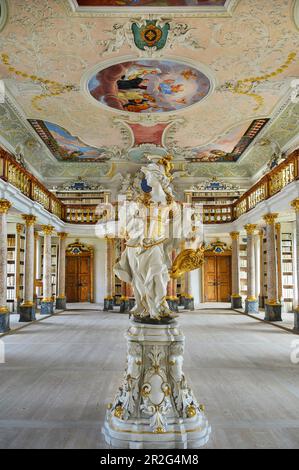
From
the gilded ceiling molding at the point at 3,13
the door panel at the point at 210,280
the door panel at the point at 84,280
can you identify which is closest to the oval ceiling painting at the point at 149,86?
the gilded ceiling molding at the point at 3,13

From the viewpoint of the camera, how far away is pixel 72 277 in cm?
2047

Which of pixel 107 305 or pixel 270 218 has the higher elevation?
pixel 270 218

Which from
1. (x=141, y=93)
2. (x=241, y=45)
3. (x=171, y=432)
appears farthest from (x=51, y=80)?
(x=171, y=432)

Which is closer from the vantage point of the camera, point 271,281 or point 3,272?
point 3,272

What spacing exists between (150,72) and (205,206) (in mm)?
9258

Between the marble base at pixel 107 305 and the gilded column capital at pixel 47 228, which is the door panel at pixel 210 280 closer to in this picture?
the marble base at pixel 107 305

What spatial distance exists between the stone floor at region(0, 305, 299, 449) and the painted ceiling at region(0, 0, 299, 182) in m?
6.83

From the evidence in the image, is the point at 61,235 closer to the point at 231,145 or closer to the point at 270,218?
the point at 231,145

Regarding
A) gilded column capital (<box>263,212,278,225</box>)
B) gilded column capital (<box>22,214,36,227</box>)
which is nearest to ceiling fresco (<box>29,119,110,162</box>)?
gilded column capital (<box>22,214,36,227</box>)

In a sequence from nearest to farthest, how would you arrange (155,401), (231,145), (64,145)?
(155,401), (64,145), (231,145)

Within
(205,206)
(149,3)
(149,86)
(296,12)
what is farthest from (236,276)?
(149,3)

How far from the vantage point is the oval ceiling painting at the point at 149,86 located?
10406 mm

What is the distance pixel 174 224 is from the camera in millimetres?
3775

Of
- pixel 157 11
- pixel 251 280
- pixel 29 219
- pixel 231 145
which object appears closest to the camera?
pixel 157 11
